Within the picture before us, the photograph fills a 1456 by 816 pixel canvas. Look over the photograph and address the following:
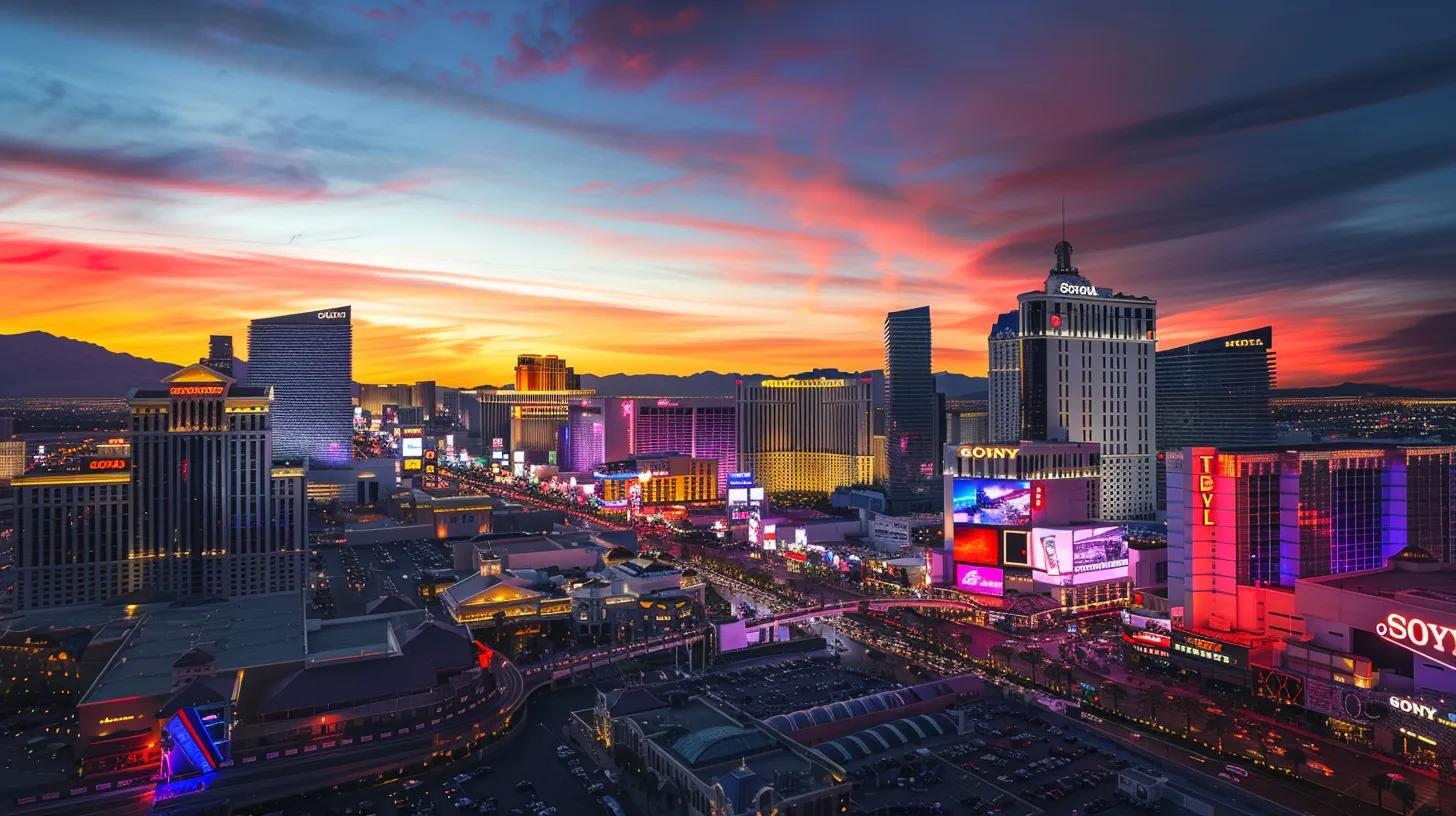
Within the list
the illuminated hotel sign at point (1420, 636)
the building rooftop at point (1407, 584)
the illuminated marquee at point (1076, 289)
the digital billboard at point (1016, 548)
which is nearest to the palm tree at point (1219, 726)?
the illuminated hotel sign at point (1420, 636)

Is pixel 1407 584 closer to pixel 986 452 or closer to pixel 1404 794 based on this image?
pixel 1404 794

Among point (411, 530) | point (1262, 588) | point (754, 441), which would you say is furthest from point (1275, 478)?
point (754, 441)

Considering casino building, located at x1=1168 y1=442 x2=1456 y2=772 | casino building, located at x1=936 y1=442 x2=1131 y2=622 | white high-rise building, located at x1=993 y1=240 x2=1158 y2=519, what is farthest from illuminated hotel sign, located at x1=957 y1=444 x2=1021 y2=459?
white high-rise building, located at x1=993 y1=240 x2=1158 y2=519

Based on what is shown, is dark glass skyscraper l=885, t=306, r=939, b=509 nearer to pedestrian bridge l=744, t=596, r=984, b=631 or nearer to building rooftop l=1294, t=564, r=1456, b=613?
pedestrian bridge l=744, t=596, r=984, b=631

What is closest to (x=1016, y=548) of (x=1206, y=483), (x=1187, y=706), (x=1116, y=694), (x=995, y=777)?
(x=1206, y=483)

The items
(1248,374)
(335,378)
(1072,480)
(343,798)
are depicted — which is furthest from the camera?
(335,378)

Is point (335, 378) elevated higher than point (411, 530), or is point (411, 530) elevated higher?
point (335, 378)

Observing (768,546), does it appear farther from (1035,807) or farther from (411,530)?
(1035,807)
